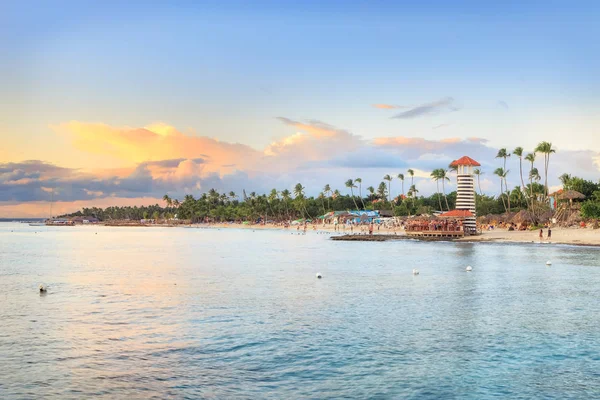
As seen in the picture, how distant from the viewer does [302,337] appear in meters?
18.5

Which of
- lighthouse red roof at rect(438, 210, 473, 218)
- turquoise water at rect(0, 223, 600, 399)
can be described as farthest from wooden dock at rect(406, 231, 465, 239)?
turquoise water at rect(0, 223, 600, 399)

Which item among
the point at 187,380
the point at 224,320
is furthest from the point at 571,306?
the point at 187,380

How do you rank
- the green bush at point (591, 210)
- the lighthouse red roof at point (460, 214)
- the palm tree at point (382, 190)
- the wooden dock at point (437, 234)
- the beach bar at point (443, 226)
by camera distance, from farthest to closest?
the palm tree at point (382, 190)
the wooden dock at point (437, 234)
the beach bar at point (443, 226)
the lighthouse red roof at point (460, 214)
the green bush at point (591, 210)

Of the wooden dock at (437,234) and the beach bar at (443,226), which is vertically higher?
the beach bar at (443,226)

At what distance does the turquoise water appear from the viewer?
13.4 m

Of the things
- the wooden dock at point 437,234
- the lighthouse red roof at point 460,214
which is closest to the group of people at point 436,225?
the wooden dock at point 437,234

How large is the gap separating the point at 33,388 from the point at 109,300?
14.0 m

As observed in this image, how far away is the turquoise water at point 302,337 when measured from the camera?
1343 centimetres

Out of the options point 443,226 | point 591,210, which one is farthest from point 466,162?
point 591,210

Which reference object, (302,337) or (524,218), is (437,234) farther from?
(302,337)

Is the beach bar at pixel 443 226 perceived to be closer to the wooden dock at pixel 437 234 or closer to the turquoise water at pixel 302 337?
the wooden dock at pixel 437 234

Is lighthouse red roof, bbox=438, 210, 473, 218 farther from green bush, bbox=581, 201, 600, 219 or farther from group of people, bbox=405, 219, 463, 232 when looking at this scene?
green bush, bbox=581, 201, 600, 219

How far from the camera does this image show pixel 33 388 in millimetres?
13219

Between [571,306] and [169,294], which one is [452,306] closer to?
[571,306]
